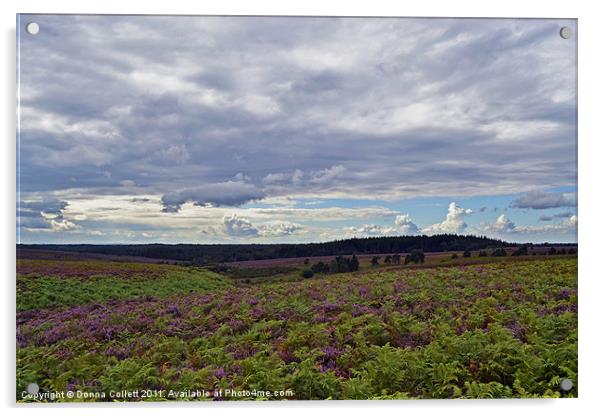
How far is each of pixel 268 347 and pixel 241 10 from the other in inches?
189

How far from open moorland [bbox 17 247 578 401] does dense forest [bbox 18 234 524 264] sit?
18cm

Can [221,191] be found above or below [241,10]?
below

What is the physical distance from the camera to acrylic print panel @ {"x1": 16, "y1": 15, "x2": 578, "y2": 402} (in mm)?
7492

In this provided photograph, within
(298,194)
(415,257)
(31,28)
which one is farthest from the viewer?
(415,257)

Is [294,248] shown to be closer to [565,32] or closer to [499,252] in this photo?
[499,252]

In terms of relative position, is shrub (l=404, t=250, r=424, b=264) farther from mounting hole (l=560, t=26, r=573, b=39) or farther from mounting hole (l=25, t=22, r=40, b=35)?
mounting hole (l=25, t=22, r=40, b=35)

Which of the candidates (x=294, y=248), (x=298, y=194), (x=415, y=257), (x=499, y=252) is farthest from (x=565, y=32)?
(x=294, y=248)

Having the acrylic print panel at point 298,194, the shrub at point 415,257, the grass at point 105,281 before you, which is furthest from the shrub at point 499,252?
the grass at point 105,281

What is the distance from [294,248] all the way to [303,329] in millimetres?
1171

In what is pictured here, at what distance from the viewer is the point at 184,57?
7688mm

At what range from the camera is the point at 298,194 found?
308 inches
